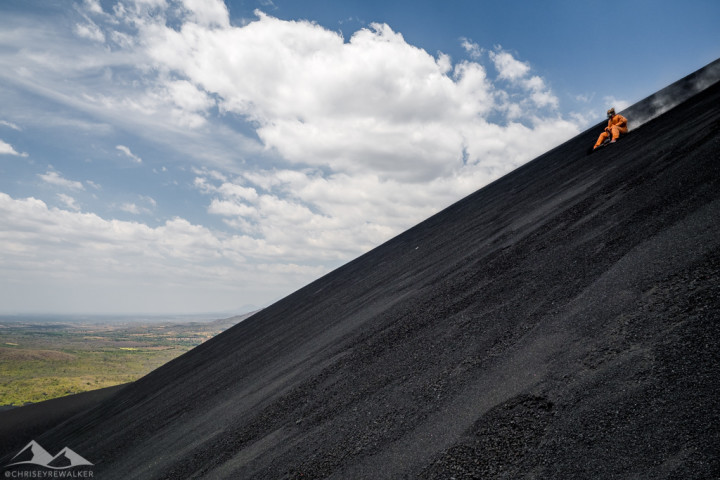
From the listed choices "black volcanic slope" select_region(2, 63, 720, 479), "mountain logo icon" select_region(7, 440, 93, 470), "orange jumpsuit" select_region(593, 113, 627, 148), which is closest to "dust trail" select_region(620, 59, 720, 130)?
"orange jumpsuit" select_region(593, 113, 627, 148)

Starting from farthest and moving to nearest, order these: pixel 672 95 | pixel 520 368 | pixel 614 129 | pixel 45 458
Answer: pixel 672 95 → pixel 614 129 → pixel 45 458 → pixel 520 368

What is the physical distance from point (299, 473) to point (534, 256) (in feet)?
15.7

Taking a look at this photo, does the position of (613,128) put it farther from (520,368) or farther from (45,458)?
(45,458)

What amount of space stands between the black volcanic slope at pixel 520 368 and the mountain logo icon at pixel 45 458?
0.30 m

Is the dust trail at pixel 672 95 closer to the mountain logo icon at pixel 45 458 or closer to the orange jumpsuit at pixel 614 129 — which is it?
the orange jumpsuit at pixel 614 129

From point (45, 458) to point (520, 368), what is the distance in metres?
12.2

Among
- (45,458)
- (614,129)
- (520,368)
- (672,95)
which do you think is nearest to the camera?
(520,368)

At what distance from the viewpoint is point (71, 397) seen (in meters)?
19.8

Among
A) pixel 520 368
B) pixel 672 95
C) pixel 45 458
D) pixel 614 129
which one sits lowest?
pixel 45 458

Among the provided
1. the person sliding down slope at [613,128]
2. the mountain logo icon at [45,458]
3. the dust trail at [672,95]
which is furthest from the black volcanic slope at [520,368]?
the dust trail at [672,95]

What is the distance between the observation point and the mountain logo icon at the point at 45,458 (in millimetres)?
8055

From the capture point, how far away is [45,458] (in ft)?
32.3

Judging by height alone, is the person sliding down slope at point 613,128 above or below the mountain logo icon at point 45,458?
above

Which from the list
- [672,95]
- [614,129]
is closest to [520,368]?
[614,129]
